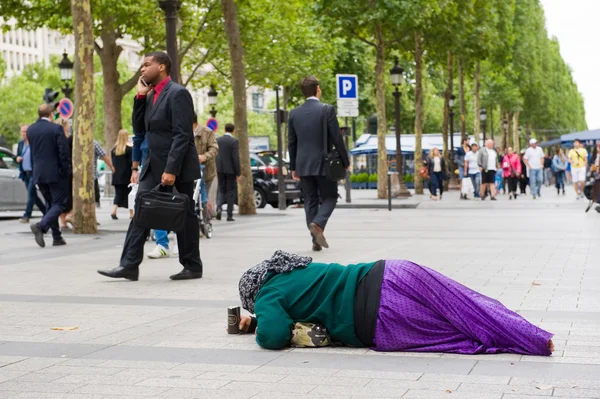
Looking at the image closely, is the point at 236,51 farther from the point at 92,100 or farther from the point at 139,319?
the point at 139,319

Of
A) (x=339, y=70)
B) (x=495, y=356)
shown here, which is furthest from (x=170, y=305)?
(x=339, y=70)

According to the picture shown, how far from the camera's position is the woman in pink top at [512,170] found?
34.8 m

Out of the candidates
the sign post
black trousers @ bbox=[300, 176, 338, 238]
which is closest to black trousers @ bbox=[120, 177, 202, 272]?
black trousers @ bbox=[300, 176, 338, 238]

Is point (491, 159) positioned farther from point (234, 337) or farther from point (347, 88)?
point (234, 337)

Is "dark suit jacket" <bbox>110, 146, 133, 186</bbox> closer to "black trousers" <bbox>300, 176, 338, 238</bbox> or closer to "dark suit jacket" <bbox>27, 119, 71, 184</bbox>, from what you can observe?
"dark suit jacket" <bbox>27, 119, 71, 184</bbox>

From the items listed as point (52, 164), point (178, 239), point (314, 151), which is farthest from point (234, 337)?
point (52, 164)

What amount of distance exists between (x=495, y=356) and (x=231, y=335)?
173 centimetres

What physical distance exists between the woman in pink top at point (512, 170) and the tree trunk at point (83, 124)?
64.4 feet

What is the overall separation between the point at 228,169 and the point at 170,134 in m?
10.9

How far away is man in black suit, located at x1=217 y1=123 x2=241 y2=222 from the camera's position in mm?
21031

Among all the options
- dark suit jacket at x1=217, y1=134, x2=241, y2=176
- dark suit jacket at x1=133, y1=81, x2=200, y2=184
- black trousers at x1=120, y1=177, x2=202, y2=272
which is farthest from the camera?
dark suit jacket at x1=217, y1=134, x2=241, y2=176

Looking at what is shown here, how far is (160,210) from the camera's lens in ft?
31.7

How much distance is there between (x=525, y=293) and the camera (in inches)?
352

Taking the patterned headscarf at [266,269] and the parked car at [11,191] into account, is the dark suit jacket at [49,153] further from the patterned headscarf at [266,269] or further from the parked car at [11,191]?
the parked car at [11,191]
